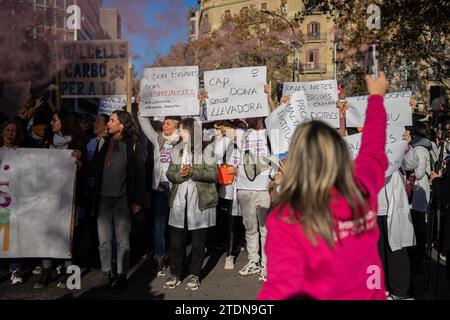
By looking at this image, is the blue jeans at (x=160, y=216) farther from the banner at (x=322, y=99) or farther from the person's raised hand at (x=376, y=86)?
the person's raised hand at (x=376, y=86)

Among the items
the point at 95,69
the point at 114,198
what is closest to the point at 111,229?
the point at 114,198

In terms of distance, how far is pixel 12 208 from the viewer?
5906 millimetres

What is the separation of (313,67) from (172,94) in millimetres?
59508

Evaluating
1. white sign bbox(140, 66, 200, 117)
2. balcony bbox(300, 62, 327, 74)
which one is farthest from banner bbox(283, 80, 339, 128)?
balcony bbox(300, 62, 327, 74)

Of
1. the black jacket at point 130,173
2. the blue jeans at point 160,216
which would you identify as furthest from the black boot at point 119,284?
the blue jeans at point 160,216

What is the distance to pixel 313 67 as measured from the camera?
64.4m

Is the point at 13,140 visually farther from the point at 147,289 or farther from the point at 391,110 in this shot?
the point at 391,110

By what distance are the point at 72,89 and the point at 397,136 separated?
4645 mm

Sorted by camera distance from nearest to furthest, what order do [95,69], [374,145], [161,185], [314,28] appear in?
[374,145] < [161,185] < [95,69] < [314,28]

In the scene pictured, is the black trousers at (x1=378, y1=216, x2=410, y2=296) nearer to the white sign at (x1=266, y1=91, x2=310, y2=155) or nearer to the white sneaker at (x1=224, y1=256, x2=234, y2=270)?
the white sign at (x1=266, y1=91, x2=310, y2=155)

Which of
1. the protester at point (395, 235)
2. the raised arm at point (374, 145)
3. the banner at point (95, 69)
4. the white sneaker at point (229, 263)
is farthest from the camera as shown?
the banner at point (95, 69)

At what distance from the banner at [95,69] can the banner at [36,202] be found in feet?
6.36

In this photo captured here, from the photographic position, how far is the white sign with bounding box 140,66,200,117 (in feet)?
23.1

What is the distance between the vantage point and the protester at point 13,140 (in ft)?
19.5
